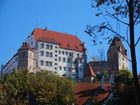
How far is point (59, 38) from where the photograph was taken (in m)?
141

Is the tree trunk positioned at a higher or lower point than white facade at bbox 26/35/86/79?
lower

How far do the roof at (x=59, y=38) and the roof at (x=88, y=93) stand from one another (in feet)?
212

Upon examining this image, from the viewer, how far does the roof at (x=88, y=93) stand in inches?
2403

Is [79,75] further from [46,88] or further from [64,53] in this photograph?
[46,88]

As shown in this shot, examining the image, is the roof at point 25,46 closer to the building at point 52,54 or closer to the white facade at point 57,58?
the building at point 52,54

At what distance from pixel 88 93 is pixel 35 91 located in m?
7.37

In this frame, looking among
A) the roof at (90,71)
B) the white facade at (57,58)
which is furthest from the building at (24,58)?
A: the roof at (90,71)

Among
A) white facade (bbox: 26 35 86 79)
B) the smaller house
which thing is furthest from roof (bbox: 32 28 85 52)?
the smaller house

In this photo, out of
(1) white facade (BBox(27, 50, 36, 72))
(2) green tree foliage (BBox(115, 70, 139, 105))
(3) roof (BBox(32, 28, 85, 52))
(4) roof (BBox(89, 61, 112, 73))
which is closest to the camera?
(2) green tree foliage (BBox(115, 70, 139, 105))

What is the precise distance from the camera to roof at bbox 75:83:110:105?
61.0 meters

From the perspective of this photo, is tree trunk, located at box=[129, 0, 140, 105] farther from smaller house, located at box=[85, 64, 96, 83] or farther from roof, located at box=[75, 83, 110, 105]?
smaller house, located at box=[85, 64, 96, 83]

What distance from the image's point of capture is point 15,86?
6525cm

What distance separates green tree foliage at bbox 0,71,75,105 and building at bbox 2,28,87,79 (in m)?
57.4

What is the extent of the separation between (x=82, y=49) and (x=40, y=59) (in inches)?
639
